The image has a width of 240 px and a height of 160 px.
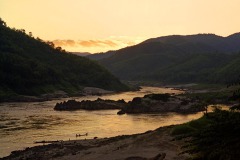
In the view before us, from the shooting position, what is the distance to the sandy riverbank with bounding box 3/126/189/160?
37.2 metres

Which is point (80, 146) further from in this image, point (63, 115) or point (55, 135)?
point (63, 115)

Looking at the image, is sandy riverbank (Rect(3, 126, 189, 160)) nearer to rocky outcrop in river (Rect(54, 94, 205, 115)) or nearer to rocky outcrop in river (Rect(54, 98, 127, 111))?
rocky outcrop in river (Rect(54, 94, 205, 115))

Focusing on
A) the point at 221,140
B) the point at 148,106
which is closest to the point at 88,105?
the point at 148,106

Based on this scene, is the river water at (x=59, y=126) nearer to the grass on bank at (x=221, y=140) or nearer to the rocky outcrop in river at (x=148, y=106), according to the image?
the rocky outcrop in river at (x=148, y=106)

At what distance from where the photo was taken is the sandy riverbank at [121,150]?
3722 cm

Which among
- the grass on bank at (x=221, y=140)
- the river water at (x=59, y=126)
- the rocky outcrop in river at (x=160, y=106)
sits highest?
the grass on bank at (x=221, y=140)

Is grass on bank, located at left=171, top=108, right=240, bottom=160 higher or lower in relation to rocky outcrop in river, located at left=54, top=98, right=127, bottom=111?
higher

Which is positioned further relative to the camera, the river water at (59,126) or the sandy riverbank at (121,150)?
the river water at (59,126)

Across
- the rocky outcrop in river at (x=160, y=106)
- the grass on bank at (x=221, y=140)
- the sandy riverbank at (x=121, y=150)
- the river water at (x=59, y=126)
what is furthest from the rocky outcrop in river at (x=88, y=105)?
the grass on bank at (x=221, y=140)

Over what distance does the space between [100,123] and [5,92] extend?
77.2m

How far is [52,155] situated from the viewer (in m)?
50.5

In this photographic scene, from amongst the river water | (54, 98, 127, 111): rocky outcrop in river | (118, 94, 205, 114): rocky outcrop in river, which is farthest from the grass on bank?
(54, 98, 127, 111): rocky outcrop in river

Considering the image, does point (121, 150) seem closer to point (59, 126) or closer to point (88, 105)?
point (59, 126)

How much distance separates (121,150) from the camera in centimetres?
4175
